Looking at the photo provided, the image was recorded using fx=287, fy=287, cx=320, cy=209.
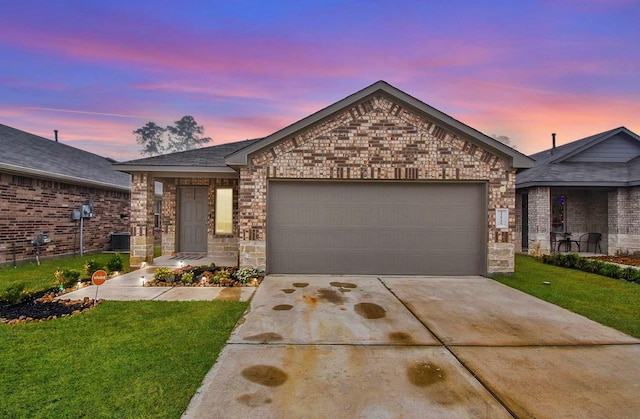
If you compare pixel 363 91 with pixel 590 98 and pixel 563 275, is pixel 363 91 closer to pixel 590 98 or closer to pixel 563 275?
pixel 563 275

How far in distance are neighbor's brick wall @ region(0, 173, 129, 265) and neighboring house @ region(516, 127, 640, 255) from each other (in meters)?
19.1

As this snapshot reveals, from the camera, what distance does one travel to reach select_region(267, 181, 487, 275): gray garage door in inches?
322

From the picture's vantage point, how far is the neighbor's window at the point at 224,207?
11.1 meters

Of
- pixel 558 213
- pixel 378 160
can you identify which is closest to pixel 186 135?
pixel 378 160

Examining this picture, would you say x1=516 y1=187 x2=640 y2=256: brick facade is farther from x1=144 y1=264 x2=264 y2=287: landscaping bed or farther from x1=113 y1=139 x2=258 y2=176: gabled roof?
x1=113 y1=139 x2=258 y2=176: gabled roof

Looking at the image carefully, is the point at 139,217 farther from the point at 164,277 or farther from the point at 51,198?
the point at 51,198

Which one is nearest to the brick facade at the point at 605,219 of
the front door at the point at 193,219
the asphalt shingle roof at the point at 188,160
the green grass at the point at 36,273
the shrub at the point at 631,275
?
the shrub at the point at 631,275

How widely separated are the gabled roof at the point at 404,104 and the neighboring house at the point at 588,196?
597cm

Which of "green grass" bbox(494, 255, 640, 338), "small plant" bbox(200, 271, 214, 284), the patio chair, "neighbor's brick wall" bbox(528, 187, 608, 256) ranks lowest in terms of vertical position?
"green grass" bbox(494, 255, 640, 338)

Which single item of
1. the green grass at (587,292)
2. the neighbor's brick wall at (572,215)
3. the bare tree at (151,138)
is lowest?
the green grass at (587,292)

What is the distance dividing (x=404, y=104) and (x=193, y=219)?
28.8 feet

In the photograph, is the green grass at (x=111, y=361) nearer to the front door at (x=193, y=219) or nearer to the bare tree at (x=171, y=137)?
the front door at (x=193, y=219)

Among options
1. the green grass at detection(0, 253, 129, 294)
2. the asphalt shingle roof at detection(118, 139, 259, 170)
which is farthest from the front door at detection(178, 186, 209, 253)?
the green grass at detection(0, 253, 129, 294)

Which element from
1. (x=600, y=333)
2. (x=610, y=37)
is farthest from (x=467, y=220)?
(x=610, y=37)
